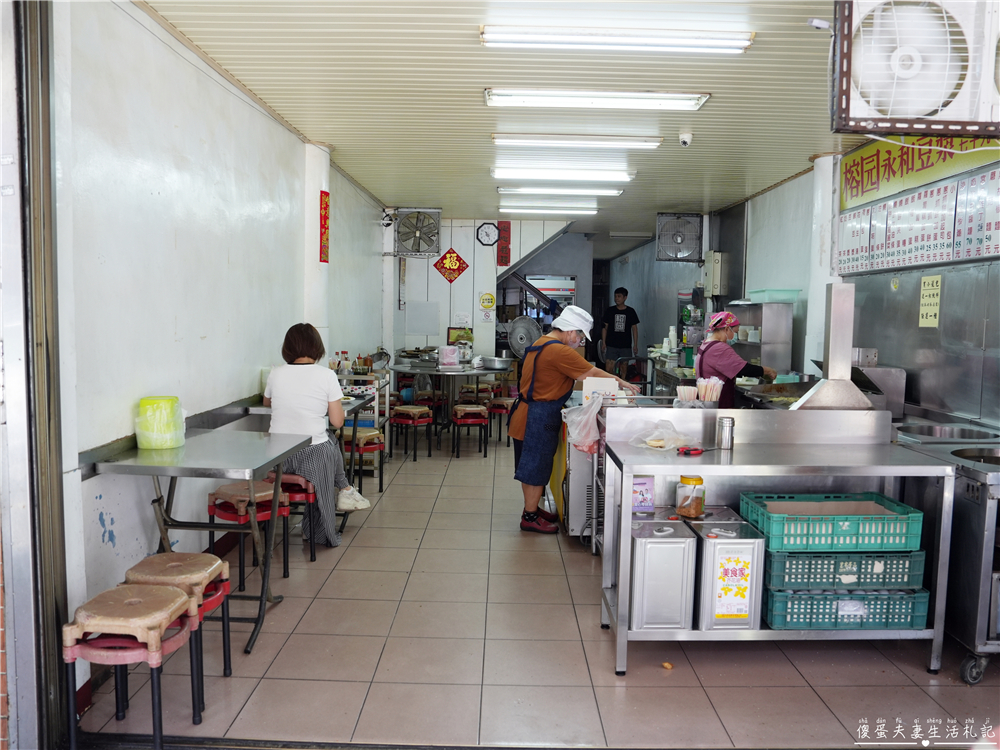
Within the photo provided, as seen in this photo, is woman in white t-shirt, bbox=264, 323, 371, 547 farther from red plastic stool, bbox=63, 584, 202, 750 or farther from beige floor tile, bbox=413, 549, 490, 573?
red plastic stool, bbox=63, 584, 202, 750

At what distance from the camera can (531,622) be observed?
366 cm

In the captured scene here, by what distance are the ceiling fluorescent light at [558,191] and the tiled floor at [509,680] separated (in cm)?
507

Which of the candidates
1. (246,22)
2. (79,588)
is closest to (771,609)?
(79,588)

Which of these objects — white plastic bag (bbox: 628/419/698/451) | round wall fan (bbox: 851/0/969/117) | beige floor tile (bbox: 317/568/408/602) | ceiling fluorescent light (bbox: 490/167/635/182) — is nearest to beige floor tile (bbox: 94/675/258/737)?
beige floor tile (bbox: 317/568/408/602)

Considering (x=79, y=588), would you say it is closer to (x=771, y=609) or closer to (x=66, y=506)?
(x=66, y=506)

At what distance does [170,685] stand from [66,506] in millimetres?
877

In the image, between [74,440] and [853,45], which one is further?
[74,440]

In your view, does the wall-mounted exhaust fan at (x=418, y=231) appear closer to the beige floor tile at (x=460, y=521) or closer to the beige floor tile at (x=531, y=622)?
the beige floor tile at (x=460, y=521)

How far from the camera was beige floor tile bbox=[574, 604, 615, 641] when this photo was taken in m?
3.51

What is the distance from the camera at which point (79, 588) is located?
2744 mm

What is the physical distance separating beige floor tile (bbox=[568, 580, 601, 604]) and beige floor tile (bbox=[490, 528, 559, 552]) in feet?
1.71

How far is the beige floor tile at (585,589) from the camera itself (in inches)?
156

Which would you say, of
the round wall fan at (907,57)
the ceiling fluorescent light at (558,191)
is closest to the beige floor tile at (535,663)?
the round wall fan at (907,57)

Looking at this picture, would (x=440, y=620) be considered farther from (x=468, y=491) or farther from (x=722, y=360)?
(x=722, y=360)
